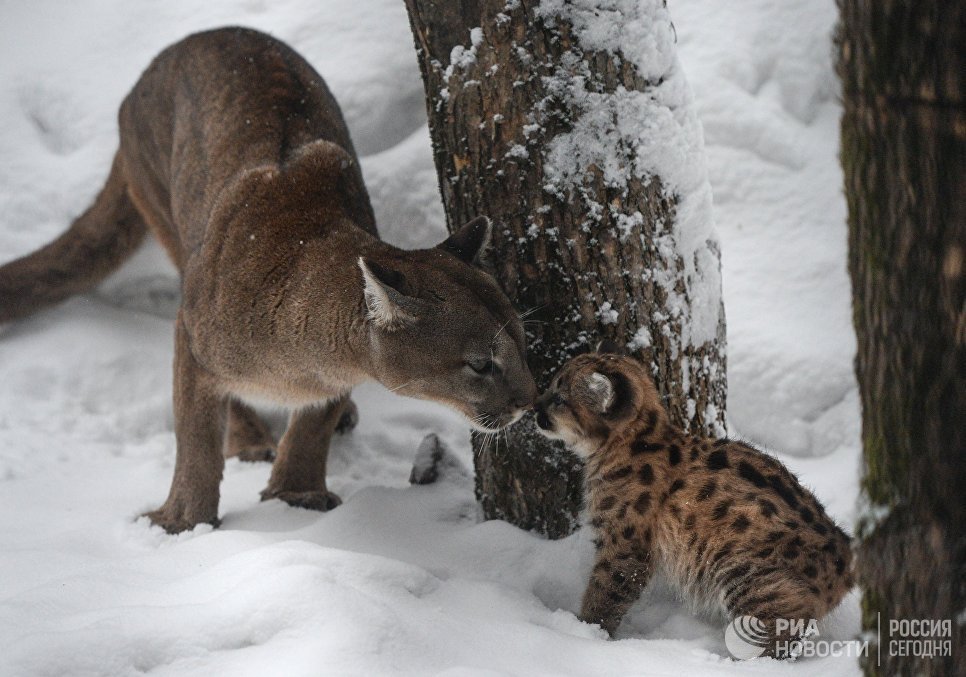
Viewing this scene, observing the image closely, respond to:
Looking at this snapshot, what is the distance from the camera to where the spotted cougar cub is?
11.1ft

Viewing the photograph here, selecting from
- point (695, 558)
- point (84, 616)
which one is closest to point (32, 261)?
point (84, 616)

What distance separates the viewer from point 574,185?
3979 mm

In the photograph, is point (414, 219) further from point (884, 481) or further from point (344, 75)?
point (884, 481)

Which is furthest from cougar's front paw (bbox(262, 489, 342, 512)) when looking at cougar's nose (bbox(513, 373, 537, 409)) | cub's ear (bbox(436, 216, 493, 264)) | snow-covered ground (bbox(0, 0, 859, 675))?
cub's ear (bbox(436, 216, 493, 264))

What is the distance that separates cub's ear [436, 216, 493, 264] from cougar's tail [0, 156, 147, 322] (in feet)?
10.7

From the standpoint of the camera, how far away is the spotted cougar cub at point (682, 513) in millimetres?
3373

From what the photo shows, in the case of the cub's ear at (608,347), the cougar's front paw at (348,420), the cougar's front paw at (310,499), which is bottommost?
the cougar's front paw at (348,420)

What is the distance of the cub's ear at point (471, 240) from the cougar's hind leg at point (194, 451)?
1539 mm

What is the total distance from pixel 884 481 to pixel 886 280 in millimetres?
482

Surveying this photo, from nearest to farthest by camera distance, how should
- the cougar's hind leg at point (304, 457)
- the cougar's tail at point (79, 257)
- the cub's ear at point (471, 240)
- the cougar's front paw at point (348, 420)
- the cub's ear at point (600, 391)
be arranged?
the cub's ear at point (600, 391)
the cub's ear at point (471, 240)
the cougar's hind leg at point (304, 457)
the cougar's front paw at point (348, 420)
the cougar's tail at point (79, 257)

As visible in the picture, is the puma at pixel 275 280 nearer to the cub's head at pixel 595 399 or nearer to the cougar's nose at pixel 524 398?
the cougar's nose at pixel 524 398

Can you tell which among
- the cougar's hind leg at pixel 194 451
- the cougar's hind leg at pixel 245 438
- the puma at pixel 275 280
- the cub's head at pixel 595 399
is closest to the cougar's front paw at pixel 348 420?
the puma at pixel 275 280

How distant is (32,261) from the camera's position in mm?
6352

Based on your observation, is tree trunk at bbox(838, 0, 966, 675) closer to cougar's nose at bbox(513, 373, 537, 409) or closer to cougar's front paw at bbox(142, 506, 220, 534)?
cougar's nose at bbox(513, 373, 537, 409)
